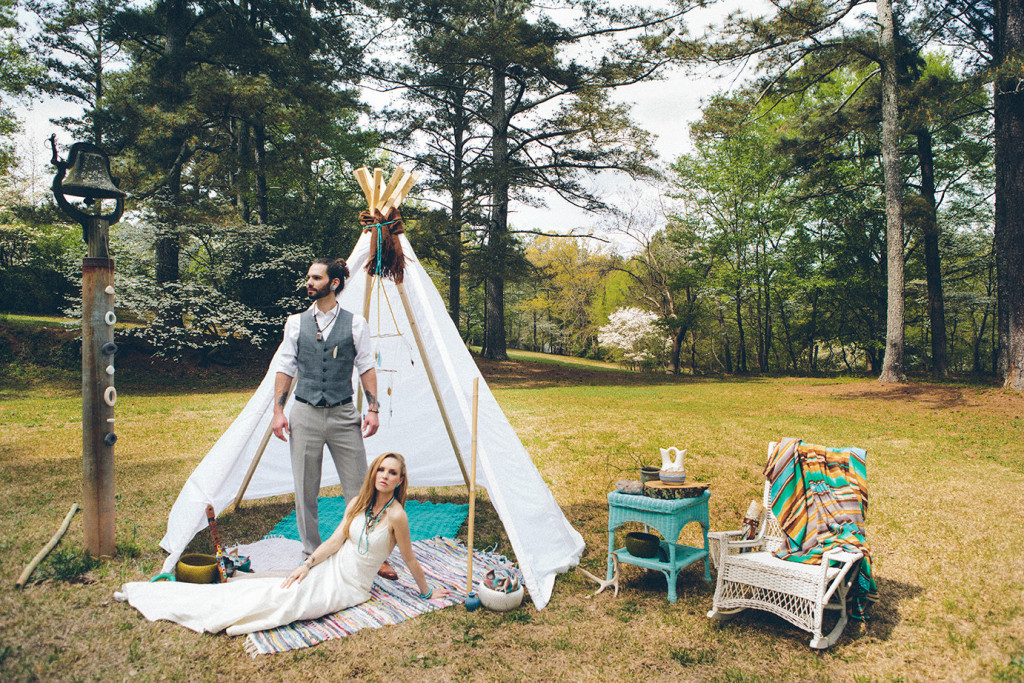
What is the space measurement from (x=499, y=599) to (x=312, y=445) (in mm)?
1408

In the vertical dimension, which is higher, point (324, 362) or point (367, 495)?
point (324, 362)

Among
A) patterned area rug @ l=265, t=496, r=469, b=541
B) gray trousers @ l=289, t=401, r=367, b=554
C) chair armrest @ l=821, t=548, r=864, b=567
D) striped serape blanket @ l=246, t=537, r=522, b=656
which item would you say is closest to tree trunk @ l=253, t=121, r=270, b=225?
patterned area rug @ l=265, t=496, r=469, b=541

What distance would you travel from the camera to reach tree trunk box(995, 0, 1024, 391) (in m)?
10.7

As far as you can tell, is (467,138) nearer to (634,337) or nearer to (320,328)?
(634,337)

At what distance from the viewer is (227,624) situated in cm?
295

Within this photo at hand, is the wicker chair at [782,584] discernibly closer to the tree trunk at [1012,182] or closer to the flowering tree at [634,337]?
the tree trunk at [1012,182]

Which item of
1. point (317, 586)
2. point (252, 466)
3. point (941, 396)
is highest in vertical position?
point (252, 466)

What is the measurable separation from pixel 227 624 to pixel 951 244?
2654 cm

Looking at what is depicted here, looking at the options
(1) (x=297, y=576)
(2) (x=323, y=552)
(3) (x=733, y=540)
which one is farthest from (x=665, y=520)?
(1) (x=297, y=576)

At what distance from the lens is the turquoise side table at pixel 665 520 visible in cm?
339

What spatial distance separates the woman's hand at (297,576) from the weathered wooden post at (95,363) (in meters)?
1.51

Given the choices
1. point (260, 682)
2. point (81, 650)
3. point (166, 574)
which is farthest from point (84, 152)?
point (260, 682)

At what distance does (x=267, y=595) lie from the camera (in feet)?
10.0

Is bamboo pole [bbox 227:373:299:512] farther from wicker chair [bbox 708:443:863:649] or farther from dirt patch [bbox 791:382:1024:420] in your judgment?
dirt patch [bbox 791:382:1024:420]
